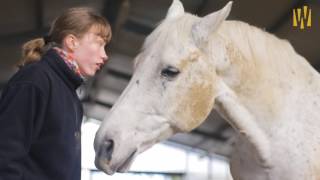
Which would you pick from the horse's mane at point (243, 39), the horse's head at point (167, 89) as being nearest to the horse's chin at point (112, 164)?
the horse's head at point (167, 89)

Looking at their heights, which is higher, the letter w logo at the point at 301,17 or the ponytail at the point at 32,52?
the ponytail at the point at 32,52

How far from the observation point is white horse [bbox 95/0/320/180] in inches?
53.1

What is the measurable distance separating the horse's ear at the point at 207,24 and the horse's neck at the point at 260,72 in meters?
0.06

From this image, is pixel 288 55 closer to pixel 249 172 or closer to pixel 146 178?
pixel 249 172

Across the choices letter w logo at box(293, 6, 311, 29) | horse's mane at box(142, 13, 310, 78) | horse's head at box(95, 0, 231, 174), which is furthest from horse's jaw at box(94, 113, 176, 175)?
letter w logo at box(293, 6, 311, 29)

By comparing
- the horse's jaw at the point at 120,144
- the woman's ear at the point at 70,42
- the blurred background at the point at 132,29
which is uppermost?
the woman's ear at the point at 70,42

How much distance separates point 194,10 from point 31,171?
3734 millimetres

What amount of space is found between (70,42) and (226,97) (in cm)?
45

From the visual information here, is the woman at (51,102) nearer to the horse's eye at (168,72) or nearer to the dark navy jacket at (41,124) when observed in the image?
the dark navy jacket at (41,124)

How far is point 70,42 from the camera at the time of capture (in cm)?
127

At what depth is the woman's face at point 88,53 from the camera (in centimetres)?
128

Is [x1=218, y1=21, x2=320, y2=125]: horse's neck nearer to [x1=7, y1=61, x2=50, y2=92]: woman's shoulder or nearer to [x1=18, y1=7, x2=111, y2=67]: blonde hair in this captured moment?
[x1=18, y1=7, x2=111, y2=67]: blonde hair

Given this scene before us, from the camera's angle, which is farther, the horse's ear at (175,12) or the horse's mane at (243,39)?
the horse's ear at (175,12)

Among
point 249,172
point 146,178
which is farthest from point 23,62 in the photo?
point 146,178
